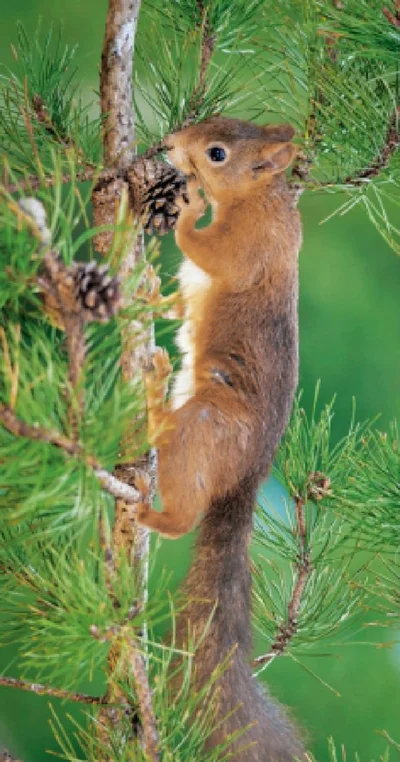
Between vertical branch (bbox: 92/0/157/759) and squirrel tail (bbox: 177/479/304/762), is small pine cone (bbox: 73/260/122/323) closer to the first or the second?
vertical branch (bbox: 92/0/157/759)

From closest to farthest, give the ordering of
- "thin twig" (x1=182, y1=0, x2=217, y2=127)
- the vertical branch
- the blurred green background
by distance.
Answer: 1. the vertical branch
2. "thin twig" (x1=182, y1=0, x2=217, y2=127)
3. the blurred green background

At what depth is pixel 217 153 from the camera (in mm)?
1315

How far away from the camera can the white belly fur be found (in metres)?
1.14

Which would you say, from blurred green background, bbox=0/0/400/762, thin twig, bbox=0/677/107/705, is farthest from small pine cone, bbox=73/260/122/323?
blurred green background, bbox=0/0/400/762

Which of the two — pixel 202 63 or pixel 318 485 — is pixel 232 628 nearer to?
pixel 318 485

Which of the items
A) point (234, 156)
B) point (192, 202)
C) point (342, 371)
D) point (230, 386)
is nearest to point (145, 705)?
point (230, 386)

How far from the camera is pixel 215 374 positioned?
111 centimetres

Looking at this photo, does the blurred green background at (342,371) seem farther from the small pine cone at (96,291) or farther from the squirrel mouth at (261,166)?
the small pine cone at (96,291)

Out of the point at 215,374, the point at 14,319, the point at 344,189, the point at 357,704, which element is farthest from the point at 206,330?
the point at 357,704

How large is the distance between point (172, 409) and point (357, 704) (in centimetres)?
91

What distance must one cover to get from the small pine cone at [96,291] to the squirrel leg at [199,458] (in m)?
0.37

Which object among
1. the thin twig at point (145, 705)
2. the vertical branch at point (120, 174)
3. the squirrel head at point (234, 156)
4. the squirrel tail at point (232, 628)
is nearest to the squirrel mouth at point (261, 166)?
the squirrel head at point (234, 156)

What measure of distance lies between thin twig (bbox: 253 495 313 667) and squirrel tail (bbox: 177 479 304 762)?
12 centimetres

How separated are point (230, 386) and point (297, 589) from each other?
0.89ft
